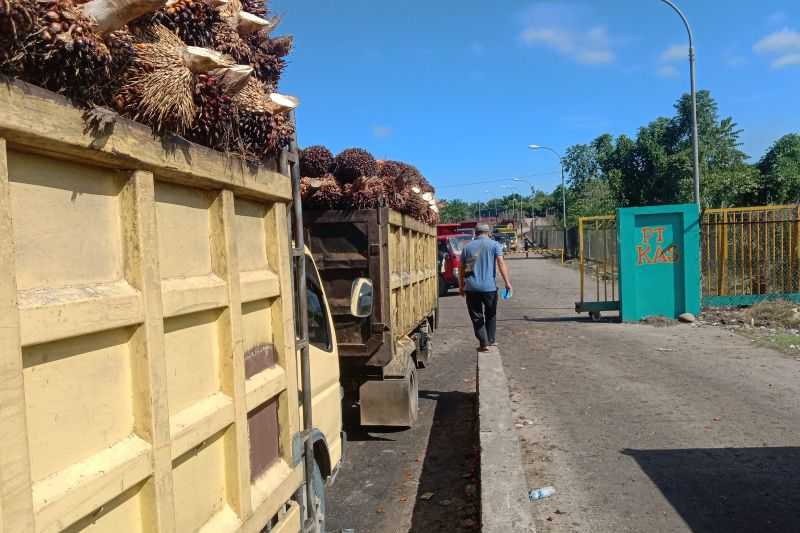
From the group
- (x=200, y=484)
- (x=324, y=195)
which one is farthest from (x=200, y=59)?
(x=324, y=195)

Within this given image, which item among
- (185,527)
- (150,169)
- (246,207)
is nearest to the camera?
(150,169)

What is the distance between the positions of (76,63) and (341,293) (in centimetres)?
475

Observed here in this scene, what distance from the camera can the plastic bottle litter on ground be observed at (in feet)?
14.3

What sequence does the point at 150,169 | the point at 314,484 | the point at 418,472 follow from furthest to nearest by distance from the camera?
1. the point at 418,472
2. the point at 314,484
3. the point at 150,169

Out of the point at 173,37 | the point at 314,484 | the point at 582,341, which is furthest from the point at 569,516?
the point at 582,341

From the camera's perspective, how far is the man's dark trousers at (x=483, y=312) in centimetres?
818

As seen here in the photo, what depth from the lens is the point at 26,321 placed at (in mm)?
1438

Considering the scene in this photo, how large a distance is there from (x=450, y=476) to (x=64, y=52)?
15.9 ft

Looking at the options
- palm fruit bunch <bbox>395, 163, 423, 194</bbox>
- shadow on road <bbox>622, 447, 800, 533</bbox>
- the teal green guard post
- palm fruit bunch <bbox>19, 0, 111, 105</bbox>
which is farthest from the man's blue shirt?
palm fruit bunch <bbox>19, 0, 111, 105</bbox>

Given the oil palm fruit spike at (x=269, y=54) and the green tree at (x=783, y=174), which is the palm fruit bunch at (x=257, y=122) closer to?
the oil palm fruit spike at (x=269, y=54)

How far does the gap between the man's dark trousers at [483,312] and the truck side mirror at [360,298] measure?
4346mm

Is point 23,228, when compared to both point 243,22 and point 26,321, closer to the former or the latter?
point 26,321

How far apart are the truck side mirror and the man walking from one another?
13.9 ft

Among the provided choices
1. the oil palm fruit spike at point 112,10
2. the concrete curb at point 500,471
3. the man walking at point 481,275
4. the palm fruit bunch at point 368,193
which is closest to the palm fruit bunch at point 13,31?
the oil palm fruit spike at point 112,10
